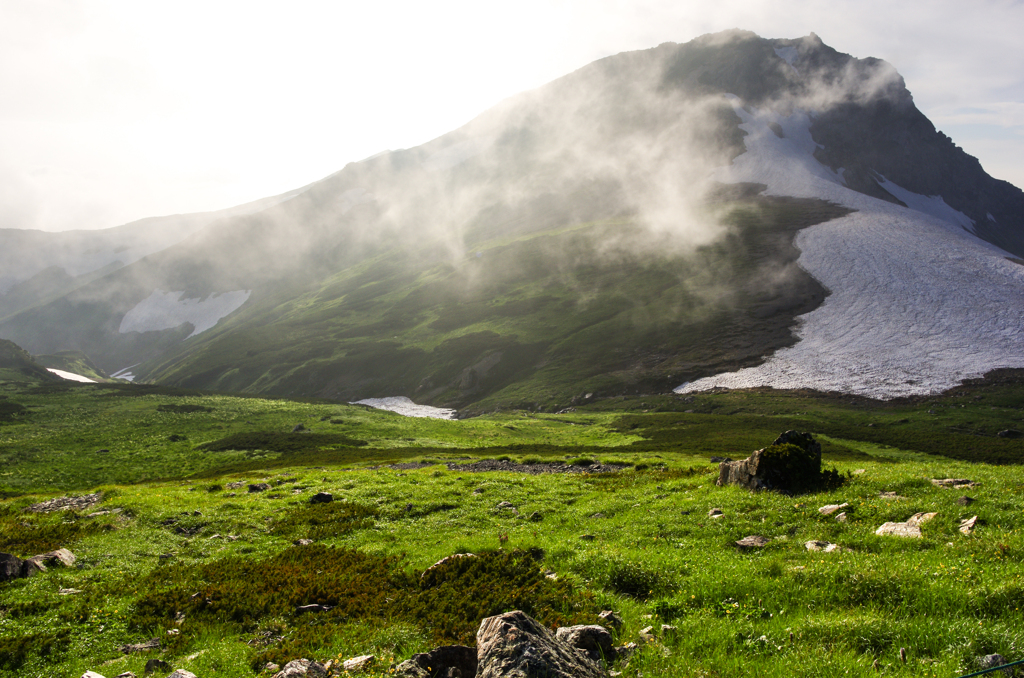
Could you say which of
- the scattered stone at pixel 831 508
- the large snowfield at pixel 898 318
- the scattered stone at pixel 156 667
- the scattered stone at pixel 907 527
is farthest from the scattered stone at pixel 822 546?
Answer: the large snowfield at pixel 898 318

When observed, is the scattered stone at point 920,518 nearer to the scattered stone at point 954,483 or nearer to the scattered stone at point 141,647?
the scattered stone at point 954,483

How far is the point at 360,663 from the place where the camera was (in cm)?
952

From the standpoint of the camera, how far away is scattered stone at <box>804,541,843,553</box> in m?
12.9

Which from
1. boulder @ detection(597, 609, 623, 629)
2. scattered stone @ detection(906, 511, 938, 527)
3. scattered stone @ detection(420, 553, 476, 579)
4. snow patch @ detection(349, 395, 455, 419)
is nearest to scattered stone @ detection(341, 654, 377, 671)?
scattered stone @ detection(420, 553, 476, 579)

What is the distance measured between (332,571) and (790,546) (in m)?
14.5

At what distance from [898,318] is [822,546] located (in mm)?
124696

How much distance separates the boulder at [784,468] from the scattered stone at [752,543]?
5456mm

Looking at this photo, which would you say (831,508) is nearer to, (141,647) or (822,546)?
(822,546)

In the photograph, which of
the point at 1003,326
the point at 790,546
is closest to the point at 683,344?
the point at 1003,326

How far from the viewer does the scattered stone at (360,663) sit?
9.38 metres

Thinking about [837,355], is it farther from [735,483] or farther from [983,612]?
[983,612]

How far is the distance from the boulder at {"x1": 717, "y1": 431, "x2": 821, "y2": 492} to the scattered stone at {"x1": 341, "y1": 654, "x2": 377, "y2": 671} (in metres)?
16.6

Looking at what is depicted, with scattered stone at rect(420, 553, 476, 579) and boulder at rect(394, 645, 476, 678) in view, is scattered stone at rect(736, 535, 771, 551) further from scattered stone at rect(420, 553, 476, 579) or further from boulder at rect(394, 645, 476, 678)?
boulder at rect(394, 645, 476, 678)

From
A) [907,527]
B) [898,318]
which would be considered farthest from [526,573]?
[898,318]
